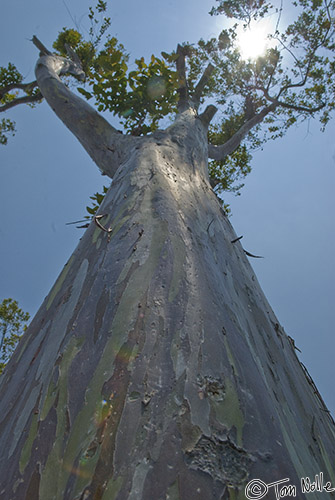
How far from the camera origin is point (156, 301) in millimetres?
1327

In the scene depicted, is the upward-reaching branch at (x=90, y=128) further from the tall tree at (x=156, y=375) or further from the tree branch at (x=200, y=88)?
the tree branch at (x=200, y=88)

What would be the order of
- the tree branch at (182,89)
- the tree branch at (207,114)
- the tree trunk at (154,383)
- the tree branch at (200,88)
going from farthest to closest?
the tree branch at (200,88), the tree branch at (182,89), the tree branch at (207,114), the tree trunk at (154,383)

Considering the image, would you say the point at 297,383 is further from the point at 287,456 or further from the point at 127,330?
the point at 127,330

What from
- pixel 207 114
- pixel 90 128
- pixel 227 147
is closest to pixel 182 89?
pixel 207 114

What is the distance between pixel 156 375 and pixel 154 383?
0.03m

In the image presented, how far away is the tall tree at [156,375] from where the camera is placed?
0.89m

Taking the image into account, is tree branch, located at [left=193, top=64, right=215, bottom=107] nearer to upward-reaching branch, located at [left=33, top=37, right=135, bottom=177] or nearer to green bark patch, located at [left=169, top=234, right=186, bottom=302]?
upward-reaching branch, located at [left=33, top=37, right=135, bottom=177]

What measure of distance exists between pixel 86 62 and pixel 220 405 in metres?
9.40

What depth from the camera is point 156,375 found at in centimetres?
106

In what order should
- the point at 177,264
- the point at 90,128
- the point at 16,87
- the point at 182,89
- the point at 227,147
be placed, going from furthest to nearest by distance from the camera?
1. the point at 16,87
2. the point at 227,147
3. the point at 182,89
4. the point at 90,128
5. the point at 177,264

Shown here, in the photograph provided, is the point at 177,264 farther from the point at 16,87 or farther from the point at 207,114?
the point at 16,87

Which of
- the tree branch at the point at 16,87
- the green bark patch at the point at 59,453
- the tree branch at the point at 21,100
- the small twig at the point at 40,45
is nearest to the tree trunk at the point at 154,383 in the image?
the green bark patch at the point at 59,453

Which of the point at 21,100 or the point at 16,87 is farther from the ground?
the point at 16,87

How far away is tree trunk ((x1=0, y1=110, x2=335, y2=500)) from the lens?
88 centimetres
